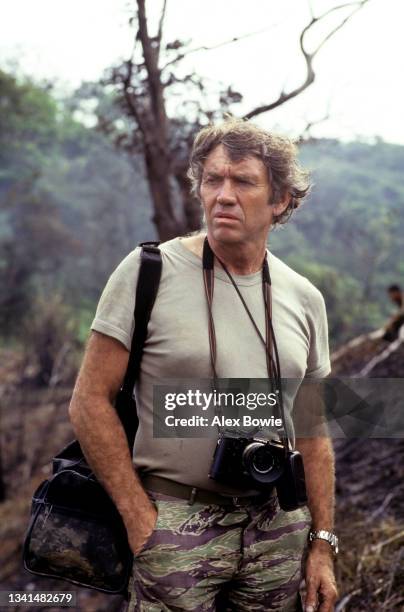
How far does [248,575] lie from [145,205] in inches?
1436

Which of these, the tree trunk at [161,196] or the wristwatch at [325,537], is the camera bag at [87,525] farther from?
the tree trunk at [161,196]

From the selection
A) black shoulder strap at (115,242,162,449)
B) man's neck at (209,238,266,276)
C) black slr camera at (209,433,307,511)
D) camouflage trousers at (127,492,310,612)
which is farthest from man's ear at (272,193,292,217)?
camouflage trousers at (127,492,310,612)

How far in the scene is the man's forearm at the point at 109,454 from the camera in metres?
1.84

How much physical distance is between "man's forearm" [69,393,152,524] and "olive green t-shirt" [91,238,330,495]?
3.0 inches

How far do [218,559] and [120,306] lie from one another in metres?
0.70

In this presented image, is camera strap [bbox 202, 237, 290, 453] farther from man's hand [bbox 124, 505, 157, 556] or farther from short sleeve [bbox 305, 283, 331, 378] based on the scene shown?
man's hand [bbox 124, 505, 157, 556]

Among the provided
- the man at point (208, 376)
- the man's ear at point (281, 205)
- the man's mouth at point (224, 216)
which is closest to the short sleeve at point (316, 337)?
the man at point (208, 376)

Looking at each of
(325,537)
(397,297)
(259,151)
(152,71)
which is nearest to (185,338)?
(259,151)

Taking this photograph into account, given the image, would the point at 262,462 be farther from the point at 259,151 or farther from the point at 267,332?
the point at 259,151

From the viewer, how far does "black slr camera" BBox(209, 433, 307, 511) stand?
6.09 feet

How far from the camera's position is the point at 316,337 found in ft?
7.16

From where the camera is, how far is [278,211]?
2.21m

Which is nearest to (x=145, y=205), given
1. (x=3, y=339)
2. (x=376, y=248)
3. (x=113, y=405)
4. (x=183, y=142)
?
(x=376, y=248)

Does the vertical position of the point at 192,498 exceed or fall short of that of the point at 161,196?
it falls short
